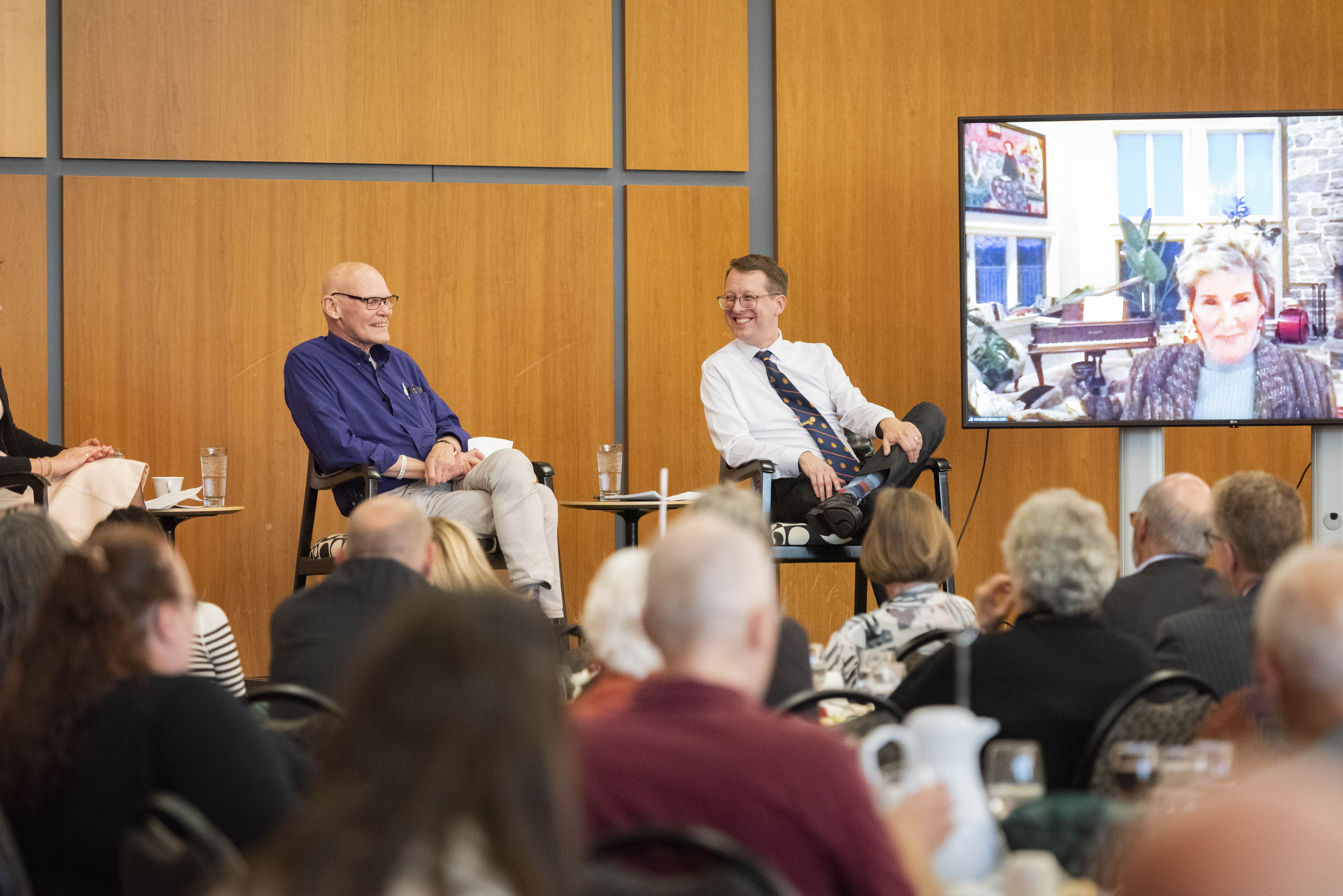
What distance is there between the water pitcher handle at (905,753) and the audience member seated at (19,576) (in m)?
1.34

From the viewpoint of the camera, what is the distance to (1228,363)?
4879 mm

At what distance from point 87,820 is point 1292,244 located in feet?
15.4

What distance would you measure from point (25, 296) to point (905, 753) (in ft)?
15.0

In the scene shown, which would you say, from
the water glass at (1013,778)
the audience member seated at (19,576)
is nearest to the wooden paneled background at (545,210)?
the audience member seated at (19,576)

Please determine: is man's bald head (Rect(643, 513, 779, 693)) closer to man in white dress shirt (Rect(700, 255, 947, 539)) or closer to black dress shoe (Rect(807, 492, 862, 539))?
black dress shoe (Rect(807, 492, 862, 539))

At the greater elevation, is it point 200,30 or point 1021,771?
point 200,30

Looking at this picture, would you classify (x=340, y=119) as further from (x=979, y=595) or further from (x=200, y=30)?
(x=979, y=595)

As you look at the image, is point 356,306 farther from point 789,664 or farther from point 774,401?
point 789,664

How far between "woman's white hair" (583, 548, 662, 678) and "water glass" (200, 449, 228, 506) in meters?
3.05

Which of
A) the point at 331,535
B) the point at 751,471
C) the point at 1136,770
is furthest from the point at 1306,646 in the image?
the point at 331,535

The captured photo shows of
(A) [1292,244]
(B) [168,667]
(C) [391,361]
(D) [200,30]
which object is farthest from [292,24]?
(B) [168,667]

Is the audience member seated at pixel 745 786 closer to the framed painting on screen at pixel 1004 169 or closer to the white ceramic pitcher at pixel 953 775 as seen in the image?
the white ceramic pitcher at pixel 953 775

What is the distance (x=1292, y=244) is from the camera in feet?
16.1

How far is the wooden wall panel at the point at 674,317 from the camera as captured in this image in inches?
212
